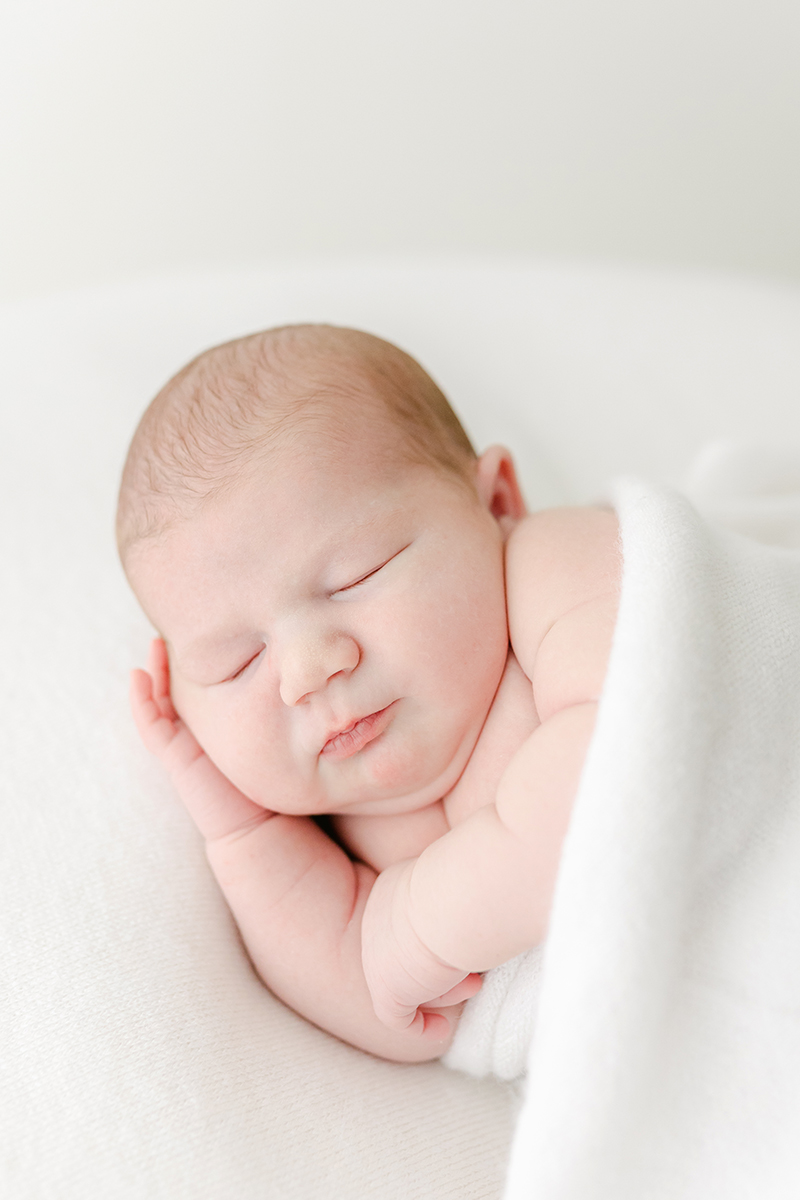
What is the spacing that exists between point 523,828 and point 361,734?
0.21m

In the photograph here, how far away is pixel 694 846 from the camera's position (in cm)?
73

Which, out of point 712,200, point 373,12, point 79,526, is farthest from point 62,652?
point 712,200

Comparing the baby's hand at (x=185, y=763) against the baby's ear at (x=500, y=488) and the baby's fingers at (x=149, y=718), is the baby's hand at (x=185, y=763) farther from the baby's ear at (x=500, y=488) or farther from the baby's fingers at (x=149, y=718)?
the baby's ear at (x=500, y=488)

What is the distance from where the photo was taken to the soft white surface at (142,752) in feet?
2.79

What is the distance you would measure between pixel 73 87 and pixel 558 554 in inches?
50.1

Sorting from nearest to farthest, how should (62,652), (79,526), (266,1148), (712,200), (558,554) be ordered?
(266,1148)
(558,554)
(62,652)
(79,526)
(712,200)

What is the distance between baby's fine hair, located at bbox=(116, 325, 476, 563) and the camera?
100 cm

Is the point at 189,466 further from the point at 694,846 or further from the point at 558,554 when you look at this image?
the point at 694,846

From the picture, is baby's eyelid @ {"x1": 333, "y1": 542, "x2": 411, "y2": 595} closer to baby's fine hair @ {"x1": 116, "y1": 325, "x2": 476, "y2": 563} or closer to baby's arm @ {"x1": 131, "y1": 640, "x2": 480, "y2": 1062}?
baby's fine hair @ {"x1": 116, "y1": 325, "x2": 476, "y2": 563}

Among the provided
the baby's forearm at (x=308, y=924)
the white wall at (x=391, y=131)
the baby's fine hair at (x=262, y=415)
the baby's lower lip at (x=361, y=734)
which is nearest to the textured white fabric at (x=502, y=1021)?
the baby's forearm at (x=308, y=924)

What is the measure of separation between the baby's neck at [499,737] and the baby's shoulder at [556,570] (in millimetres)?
30

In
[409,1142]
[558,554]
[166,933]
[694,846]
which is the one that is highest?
[558,554]

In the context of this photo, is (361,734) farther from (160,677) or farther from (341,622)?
(160,677)

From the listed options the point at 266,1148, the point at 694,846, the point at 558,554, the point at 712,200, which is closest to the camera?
the point at 694,846
